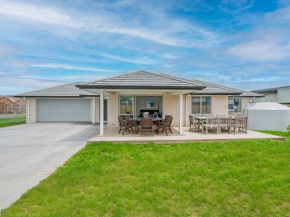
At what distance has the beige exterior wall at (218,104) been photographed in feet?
44.5

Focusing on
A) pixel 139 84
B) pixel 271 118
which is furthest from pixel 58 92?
pixel 271 118

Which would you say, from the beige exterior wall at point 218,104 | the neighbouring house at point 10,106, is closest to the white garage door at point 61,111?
the beige exterior wall at point 218,104

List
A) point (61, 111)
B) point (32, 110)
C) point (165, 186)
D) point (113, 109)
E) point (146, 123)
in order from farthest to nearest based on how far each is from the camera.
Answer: point (61, 111), point (32, 110), point (113, 109), point (146, 123), point (165, 186)

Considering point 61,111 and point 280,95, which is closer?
point 61,111

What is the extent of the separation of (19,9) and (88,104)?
10.0 m

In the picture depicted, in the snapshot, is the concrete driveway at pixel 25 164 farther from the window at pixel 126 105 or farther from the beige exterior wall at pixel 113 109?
the window at pixel 126 105

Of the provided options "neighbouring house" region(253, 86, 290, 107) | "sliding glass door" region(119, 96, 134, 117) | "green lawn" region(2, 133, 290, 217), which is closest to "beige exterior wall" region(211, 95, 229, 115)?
"sliding glass door" region(119, 96, 134, 117)

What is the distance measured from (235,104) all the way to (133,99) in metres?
10.9

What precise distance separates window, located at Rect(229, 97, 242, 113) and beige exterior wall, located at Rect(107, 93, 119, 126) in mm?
11067

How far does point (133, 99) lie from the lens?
42.3 feet

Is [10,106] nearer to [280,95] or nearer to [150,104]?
[150,104]

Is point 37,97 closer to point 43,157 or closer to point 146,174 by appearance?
point 43,157

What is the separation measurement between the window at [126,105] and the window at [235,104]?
397 inches

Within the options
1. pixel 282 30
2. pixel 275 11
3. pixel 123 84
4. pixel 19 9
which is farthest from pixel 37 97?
pixel 282 30
